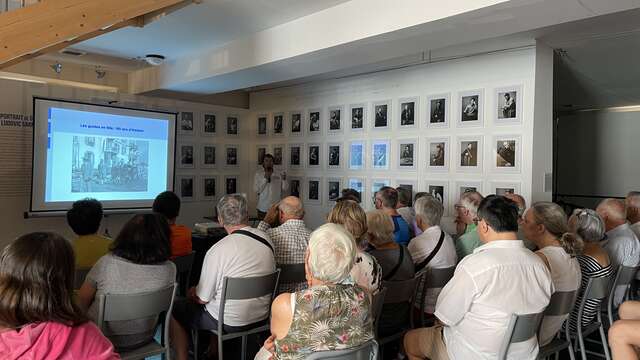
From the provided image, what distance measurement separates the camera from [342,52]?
405 cm

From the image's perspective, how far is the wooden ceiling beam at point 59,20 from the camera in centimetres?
300

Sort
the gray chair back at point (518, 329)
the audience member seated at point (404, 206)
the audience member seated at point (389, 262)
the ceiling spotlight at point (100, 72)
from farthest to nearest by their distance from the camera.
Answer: the ceiling spotlight at point (100, 72)
the audience member seated at point (404, 206)
the audience member seated at point (389, 262)
the gray chair back at point (518, 329)

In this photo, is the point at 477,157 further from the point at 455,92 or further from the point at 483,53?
the point at 483,53

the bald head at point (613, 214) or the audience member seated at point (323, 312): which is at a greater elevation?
the bald head at point (613, 214)

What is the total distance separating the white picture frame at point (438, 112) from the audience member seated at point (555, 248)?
8.60 feet

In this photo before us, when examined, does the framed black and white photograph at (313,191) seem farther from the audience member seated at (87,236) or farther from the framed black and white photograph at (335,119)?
the audience member seated at (87,236)

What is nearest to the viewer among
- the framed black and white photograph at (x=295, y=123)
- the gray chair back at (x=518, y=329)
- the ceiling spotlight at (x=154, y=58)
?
the gray chair back at (x=518, y=329)

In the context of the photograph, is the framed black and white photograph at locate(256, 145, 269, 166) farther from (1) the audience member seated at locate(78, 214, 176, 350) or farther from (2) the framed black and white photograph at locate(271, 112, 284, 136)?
(1) the audience member seated at locate(78, 214, 176, 350)

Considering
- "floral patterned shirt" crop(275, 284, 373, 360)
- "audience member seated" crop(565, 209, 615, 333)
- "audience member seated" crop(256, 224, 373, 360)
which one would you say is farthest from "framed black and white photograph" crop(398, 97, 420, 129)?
"floral patterned shirt" crop(275, 284, 373, 360)

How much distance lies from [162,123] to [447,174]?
3.78 meters

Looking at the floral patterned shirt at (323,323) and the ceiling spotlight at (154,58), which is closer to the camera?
the floral patterned shirt at (323,323)

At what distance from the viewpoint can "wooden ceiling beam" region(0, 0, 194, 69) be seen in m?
3.00

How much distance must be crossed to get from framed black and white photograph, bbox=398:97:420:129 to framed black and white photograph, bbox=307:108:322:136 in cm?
Result: 144

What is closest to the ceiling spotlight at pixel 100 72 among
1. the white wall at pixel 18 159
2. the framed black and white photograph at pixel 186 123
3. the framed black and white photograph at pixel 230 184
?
the white wall at pixel 18 159
